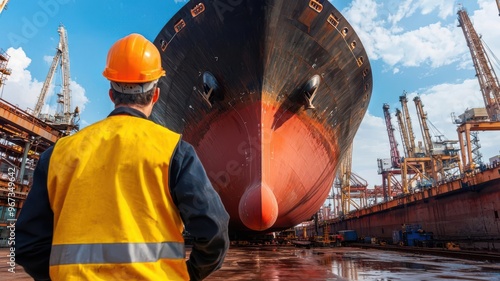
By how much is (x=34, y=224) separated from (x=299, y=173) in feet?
26.6

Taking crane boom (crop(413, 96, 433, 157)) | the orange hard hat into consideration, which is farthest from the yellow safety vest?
crane boom (crop(413, 96, 433, 157))

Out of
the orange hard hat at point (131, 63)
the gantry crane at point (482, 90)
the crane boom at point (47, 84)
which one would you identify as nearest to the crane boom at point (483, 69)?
the gantry crane at point (482, 90)

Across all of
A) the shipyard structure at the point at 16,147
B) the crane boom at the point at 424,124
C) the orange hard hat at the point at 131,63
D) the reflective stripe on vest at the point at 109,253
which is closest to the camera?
the reflective stripe on vest at the point at 109,253

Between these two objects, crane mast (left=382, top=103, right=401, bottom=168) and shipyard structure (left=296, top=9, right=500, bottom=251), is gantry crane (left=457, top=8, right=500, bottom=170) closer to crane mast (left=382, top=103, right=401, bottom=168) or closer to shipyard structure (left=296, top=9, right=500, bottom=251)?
shipyard structure (left=296, top=9, right=500, bottom=251)

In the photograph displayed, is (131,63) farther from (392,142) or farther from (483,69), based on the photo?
(392,142)

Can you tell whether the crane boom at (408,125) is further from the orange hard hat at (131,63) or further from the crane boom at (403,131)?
the orange hard hat at (131,63)

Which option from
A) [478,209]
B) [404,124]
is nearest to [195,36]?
[478,209]

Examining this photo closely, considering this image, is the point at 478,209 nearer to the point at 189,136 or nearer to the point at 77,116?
the point at 189,136

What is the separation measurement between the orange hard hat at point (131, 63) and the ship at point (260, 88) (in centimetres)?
579

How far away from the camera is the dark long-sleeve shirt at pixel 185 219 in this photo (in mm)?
1043

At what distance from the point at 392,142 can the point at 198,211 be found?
182 ft

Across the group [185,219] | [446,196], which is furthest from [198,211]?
[446,196]

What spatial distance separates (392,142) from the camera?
5169 centimetres

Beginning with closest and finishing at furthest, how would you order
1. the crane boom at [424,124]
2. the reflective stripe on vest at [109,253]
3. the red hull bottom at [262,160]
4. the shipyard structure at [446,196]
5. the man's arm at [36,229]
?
the reflective stripe on vest at [109,253], the man's arm at [36,229], the red hull bottom at [262,160], the shipyard structure at [446,196], the crane boom at [424,124]
